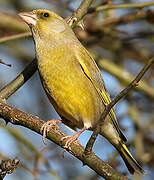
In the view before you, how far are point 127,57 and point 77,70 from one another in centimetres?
278

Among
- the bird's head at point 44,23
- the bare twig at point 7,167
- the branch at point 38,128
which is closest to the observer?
the bare twig at point 7,167

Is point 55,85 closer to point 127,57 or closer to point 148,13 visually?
point 148,13

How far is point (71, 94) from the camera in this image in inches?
172

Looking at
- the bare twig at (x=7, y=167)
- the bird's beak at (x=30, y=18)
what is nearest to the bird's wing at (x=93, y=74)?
the bird's beak at (x=30, y=18)

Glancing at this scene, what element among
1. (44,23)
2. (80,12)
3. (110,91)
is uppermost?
(80,12)

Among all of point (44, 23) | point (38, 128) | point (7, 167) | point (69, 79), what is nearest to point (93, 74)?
point (69, 79)

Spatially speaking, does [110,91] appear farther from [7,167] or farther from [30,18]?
[7,167]

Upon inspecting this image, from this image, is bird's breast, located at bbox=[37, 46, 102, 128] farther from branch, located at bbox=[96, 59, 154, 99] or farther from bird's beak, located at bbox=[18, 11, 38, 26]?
branch, located at bbox=[96, 59, 154, 99]

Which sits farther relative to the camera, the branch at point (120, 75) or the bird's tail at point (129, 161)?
the branch at point (120, 75)

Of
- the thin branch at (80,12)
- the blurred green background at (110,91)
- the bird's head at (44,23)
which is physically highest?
the thin branch at (80,12)

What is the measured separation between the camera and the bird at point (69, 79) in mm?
4379

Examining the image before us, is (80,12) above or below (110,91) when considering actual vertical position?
above

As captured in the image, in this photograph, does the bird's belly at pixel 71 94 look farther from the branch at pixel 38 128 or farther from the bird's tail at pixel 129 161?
the branch at pixel 38 128

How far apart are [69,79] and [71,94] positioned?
0.16 m
